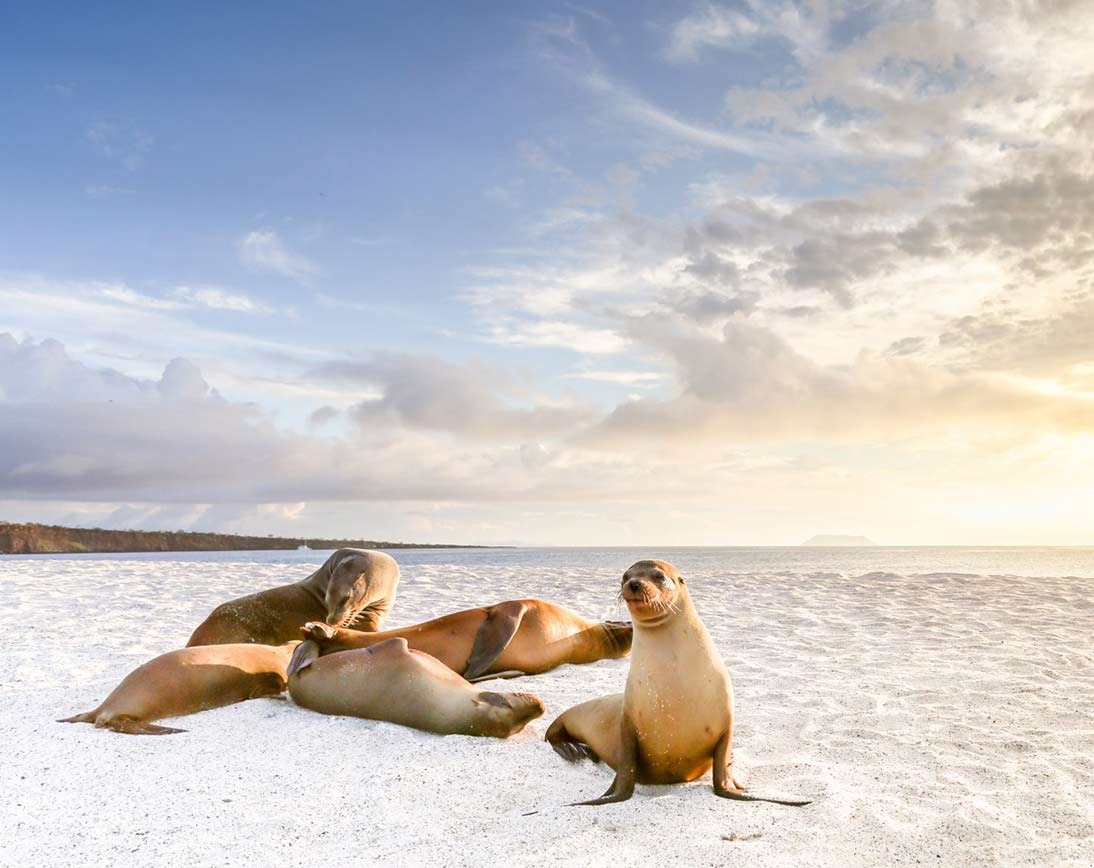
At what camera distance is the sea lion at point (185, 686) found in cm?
514

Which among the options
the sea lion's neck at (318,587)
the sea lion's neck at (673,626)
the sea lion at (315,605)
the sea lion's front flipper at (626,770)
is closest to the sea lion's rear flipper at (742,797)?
the sea lion's front flipper at (626,770)

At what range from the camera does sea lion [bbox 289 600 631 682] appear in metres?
5.81

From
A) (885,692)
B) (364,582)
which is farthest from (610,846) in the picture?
(364,582)

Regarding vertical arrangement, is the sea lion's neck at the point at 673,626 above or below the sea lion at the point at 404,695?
above

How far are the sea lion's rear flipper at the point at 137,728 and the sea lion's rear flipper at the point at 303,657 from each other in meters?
0.72

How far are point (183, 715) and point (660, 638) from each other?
122 inches

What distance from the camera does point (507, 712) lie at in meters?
4.81

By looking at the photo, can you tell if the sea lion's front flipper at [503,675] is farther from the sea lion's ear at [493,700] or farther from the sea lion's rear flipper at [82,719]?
the sea lion's rear flipper at [82,719]

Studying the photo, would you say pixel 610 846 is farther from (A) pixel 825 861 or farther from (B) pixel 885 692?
(B) pixel 885 692

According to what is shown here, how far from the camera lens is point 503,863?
10.4 ft

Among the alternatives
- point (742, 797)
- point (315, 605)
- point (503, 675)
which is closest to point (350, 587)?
point (315, 605)

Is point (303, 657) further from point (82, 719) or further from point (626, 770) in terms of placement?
point (626, 770)

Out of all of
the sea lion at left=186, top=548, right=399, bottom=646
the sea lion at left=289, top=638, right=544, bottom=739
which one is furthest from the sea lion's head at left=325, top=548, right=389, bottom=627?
the sea lion at left=289, top=638, right=544, bottom=739

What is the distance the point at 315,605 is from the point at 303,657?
63.2 inches
